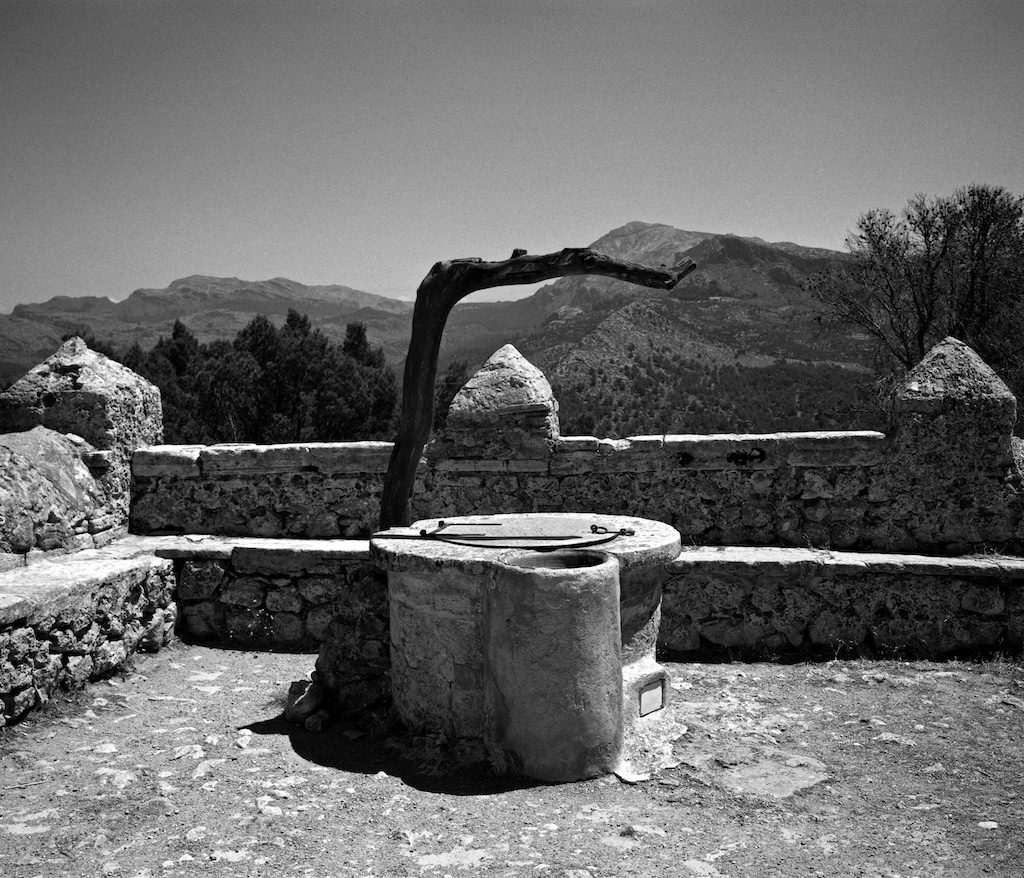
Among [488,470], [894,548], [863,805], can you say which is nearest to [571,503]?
[488,470]

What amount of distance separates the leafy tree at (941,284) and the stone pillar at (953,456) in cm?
884

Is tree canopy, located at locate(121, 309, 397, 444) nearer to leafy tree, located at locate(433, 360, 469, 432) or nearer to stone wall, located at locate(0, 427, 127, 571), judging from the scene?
leafy tree, located at locate(433, 360, 469, 432)

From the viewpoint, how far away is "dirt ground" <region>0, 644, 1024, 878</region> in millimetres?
3352

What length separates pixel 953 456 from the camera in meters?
6.30

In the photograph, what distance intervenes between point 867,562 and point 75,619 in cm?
502

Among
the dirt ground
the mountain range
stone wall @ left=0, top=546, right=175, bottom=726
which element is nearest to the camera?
the dirt ground

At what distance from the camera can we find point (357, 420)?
695 inches

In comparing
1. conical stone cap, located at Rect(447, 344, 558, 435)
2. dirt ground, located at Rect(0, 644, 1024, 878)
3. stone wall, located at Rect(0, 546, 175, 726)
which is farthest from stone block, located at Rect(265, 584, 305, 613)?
conical stone cap, located at Rect(447, 344, 558, 435)

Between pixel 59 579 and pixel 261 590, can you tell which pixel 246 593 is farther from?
pixel 59 579

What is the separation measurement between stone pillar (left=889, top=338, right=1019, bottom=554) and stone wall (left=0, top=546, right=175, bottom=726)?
5.37 m

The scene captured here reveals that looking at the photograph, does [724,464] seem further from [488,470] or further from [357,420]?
[357,420]

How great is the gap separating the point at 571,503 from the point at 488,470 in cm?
71

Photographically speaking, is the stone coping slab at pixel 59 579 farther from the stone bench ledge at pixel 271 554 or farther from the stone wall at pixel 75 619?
the stone bench ledge at pixel 271 554

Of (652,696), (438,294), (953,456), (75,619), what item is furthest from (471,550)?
(953,456)
